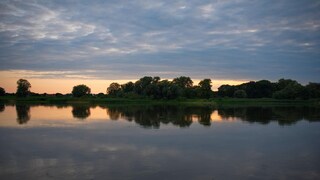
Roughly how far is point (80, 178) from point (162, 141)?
8.05 metres

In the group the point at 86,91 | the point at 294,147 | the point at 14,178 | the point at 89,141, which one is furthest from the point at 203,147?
the point at 86,91

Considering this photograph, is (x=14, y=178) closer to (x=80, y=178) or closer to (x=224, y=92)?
(x=80, y=178)

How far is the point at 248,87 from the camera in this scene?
386 feet

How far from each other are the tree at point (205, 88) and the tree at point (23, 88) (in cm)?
5336

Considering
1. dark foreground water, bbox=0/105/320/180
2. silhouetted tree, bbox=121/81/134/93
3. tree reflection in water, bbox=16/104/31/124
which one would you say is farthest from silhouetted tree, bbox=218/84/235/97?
dark foreground water, bbox=0/105/320/180

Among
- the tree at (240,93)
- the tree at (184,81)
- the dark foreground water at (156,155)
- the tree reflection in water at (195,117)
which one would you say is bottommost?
the dark foreground water at (156,155)

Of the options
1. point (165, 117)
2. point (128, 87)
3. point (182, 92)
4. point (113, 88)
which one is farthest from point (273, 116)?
point (113, 88)

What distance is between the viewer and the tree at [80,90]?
365 feet

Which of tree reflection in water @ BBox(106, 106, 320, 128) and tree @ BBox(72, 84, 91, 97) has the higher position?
tree @ BBox(72, 84, 91, 97)

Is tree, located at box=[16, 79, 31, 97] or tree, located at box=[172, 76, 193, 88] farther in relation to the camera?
tree, located at box=[172, 76, 193, 88]

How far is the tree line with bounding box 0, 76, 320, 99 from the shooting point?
89.2m

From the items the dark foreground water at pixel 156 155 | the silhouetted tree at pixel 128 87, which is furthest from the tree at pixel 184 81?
the dark foreground water at pixel 156 155

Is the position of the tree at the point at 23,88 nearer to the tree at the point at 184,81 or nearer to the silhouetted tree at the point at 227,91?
the tree at the point at 184,81

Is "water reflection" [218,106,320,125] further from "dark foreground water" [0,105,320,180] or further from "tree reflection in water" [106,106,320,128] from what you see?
"dark foreground water" [0,105,320,180]
